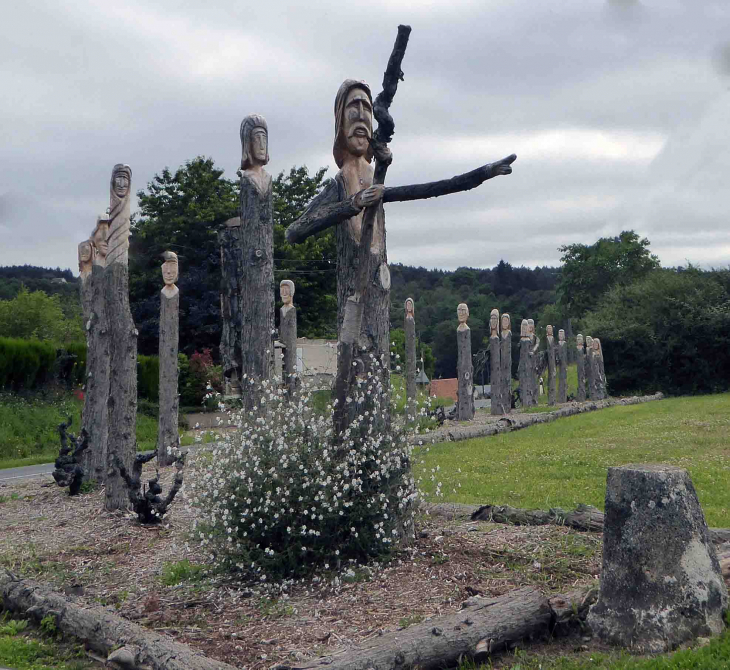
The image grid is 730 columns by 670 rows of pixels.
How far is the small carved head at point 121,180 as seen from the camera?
30.9 feet

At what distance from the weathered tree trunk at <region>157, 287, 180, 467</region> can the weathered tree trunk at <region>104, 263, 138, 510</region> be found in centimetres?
378

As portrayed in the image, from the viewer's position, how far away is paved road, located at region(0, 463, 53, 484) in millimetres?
13072

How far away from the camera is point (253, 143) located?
8.41 m

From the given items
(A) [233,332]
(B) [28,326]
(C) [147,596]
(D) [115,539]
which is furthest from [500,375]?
(B) [28,326]

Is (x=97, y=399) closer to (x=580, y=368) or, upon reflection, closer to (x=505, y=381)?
(x=505, y=381)

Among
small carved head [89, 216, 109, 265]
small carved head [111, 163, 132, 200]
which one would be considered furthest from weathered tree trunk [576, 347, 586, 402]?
small carved head [111, 163, 132, 200]

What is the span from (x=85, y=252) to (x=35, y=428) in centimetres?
725

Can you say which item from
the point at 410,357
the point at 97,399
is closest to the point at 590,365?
the point at 410,357

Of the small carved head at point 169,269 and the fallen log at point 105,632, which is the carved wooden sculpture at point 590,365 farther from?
the fallen log at point 105,632

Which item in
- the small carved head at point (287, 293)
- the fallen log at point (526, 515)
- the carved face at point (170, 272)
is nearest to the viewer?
the fallen log at point (526, 515)

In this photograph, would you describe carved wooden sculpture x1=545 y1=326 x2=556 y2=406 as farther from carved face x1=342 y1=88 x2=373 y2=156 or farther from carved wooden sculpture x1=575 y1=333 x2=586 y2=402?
carved face x1=342 y1=88 x2=373 y2=156

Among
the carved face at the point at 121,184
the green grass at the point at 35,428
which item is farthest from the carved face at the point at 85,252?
the green grass at the point at 35,428

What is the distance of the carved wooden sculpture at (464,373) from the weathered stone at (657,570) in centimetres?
1590

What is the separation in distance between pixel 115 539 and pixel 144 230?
25.5m
